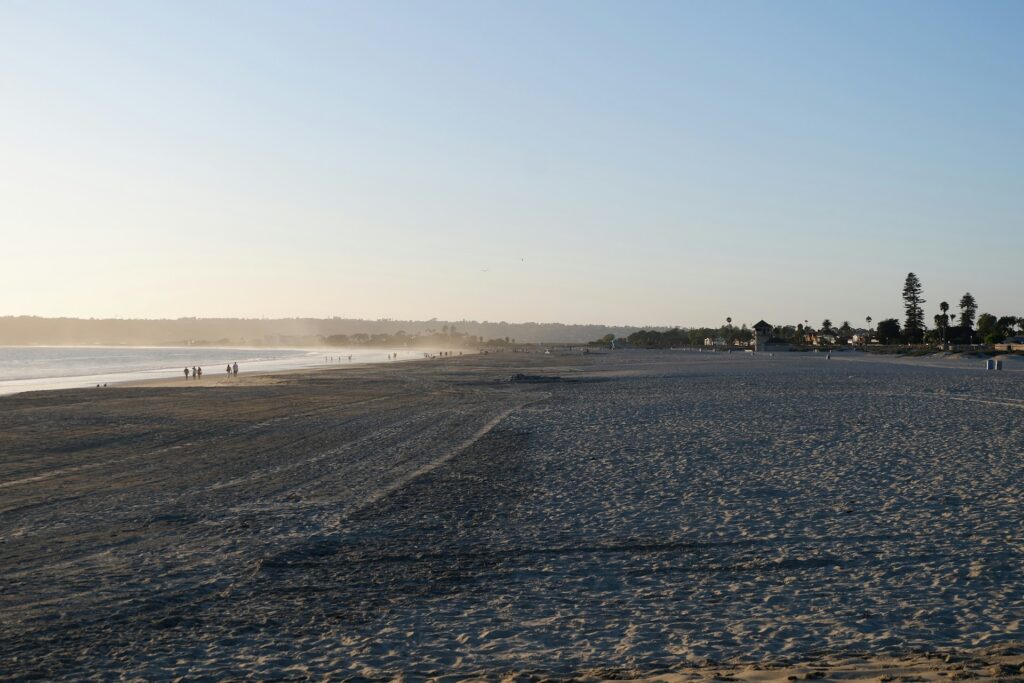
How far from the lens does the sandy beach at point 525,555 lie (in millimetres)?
6176

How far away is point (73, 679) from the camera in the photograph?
5.87m

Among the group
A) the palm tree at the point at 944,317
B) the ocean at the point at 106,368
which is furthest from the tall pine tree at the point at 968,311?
the ocean at the point at 106,368

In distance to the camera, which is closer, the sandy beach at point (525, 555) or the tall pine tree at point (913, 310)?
the sandy beach at point (525, 555)

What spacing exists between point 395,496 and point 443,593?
4942 mm

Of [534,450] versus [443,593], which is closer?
[443,593]

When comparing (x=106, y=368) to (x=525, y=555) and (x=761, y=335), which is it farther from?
(x=761, y=335)

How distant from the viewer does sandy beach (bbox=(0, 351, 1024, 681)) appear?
6.18 m

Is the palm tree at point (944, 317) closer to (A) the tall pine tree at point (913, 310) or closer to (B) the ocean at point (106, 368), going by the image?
(A) the tall pine tree at point (913, 310)

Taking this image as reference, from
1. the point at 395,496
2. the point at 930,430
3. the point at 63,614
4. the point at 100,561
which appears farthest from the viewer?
the point at 930,430

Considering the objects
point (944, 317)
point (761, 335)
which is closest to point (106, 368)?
point (761, 335)

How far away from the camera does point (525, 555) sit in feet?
30.0

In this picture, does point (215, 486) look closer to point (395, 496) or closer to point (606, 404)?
point (395, 496)

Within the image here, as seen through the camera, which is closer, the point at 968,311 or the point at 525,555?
the point at 525,555

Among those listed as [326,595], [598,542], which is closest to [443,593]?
[326,595]
